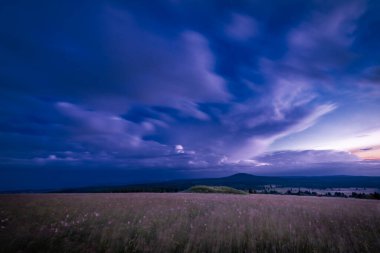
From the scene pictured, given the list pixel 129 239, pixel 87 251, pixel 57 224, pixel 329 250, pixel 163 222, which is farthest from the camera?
pixel 163 222

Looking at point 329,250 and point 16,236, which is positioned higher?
point 16,236

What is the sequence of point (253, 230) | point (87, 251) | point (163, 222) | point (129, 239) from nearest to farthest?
point (87, 251), point (129, 239), point (253, 230), point (163, 222)

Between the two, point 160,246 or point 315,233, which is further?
point 315,233

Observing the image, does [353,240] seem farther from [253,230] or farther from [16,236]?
[16,236]

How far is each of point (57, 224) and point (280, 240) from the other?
8.62 metres

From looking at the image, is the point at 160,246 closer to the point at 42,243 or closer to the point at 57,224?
the point at 42,243

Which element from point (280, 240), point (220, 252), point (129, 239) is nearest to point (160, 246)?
point (129, 239)

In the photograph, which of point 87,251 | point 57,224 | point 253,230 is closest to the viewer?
point 87,251

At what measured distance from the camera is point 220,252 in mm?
6117

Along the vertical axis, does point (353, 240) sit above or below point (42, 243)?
below

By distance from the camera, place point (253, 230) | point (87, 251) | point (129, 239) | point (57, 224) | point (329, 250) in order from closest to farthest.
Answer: point (87, 251) → point (329, 250) → point (129, 239) → point (253, 230) → point (57, 224)

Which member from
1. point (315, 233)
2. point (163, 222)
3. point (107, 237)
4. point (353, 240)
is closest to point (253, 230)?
point (315, 233)

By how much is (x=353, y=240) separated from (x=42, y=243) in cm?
1005

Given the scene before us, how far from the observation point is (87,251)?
5863 millimetres
